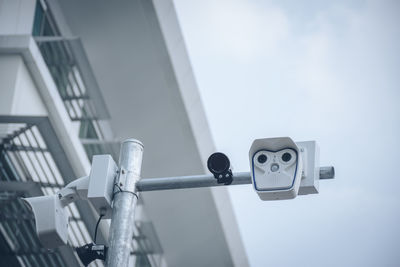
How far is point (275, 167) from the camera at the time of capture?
19.6 feet

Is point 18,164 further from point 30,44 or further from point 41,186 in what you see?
point 30,44

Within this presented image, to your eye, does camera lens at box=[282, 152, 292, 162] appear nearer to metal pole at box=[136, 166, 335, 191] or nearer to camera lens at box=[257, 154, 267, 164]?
camera lens at box=[257, 154, 267, 164]

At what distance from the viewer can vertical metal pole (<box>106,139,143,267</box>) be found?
19.1ft

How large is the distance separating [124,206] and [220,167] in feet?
2.63

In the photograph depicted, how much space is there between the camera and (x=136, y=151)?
6.32 metres

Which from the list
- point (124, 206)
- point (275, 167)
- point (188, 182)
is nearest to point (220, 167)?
point (188, 182)

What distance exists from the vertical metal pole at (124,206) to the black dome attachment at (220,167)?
25.5 inches

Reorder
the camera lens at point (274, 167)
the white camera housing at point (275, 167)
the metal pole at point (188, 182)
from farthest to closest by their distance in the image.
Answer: the metal pole at point (188, 182) → the camera lens at point (274, 167) → the white camera housing at point (275, 167)

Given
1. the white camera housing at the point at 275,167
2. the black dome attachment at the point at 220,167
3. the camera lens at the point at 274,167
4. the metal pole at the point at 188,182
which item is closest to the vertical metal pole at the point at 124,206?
the metal pole at the point at 188,182

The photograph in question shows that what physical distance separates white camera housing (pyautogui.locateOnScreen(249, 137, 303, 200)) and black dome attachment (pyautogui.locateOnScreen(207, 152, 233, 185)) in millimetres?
191

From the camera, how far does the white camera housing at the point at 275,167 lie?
580 centimetres

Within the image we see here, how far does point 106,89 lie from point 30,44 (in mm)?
4266

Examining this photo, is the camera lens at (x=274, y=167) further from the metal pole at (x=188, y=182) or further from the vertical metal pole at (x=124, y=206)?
the vertical metal pole at (x=124, y=206)

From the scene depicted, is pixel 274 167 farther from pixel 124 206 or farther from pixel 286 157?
pixel 124 206
